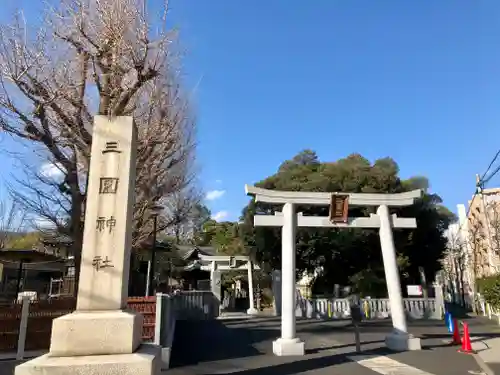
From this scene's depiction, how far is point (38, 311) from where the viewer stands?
10469 mm

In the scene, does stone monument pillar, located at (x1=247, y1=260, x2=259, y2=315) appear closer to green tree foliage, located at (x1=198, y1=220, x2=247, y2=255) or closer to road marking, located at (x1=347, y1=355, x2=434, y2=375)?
green tree foliage, located at (x1=198, y1=220, x2=247, y2=255)

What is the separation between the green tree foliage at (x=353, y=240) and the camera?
22812mm

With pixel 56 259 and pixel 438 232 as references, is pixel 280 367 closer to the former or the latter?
pixel 56 259

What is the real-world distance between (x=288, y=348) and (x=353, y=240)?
13.2 meters

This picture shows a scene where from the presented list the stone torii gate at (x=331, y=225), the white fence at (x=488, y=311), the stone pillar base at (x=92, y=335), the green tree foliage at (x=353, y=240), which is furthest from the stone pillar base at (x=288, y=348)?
the white fence at (x=488, y=311)

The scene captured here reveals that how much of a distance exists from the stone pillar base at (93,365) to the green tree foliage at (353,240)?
739 inches

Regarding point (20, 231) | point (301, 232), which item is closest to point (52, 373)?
point (301, 232)

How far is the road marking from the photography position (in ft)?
27.2

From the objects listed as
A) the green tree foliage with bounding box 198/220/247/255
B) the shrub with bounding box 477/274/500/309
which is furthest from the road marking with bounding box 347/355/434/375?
the green tree foliage with bounding box 198/220/247/255

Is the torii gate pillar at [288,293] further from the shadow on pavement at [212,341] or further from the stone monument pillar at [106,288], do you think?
the stone monument pillar at [106,288]

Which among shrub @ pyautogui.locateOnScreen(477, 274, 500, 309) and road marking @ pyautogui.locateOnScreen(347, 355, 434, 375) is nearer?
road marking @ pyautogui.locateOnScreen(347, 355, 434, 375)

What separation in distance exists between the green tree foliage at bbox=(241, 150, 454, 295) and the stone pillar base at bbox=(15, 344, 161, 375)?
61.6 feet

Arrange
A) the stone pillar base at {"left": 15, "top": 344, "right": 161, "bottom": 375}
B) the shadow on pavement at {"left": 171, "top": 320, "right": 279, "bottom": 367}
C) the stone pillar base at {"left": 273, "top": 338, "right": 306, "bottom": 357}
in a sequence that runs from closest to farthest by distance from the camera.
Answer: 1. the stone pillar base at {"left": 15, "top": 344, "right": 161, "bottom": 375}
2. the shadow on pavement at {"left": 171, "top": 320, "right": 279, "bottom": 367}
3. the stone pillar base at {"left": 273, "top": 338, "right": 306, "bottom": 357}

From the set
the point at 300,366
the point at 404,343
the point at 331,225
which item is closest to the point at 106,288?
the point at 300,366
